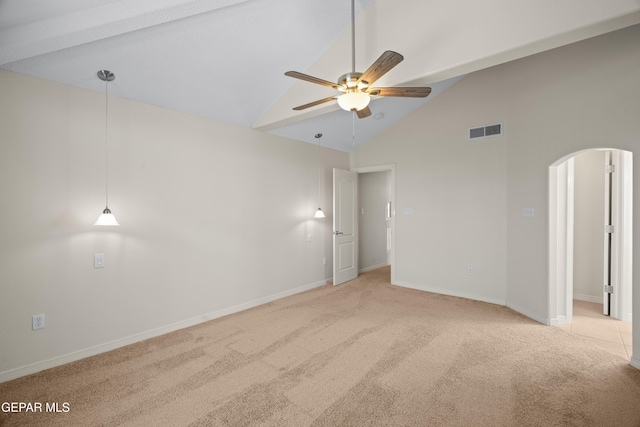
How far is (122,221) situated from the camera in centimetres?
304

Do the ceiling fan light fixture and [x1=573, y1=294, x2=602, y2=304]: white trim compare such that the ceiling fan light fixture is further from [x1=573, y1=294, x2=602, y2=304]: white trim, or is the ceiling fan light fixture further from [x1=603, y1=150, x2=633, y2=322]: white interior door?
[x1=573, y1=294, x2=602, y2=304]: white trim

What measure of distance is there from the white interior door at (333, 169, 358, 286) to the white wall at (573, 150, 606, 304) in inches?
138

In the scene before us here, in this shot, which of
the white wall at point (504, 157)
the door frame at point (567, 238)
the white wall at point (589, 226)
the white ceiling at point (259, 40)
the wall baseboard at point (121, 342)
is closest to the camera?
the white ceiling at point (259, 40)

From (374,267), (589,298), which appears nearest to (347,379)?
(589,298)

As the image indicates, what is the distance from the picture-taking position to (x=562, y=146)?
326 cm

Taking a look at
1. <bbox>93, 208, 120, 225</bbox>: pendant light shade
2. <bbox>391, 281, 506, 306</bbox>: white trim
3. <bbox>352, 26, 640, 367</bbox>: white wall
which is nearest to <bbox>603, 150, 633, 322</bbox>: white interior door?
<bbox>352, 26, 640, 367</bbox>: white wall

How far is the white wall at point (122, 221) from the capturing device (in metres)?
2.49

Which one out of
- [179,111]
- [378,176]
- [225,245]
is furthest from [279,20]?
[378,176]

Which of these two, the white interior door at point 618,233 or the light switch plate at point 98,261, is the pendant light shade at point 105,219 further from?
the white interior door at point 618,233

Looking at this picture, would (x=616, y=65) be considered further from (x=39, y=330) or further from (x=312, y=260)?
(x=39, y=330)

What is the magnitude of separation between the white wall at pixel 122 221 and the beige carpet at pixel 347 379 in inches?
13.4

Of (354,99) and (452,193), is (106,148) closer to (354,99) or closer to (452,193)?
(354,99)

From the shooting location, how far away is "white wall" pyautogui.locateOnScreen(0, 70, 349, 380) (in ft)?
8.18

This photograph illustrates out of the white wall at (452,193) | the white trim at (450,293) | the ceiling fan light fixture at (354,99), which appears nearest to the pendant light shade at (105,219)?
the ceiling fan light fixture at (354,99)
